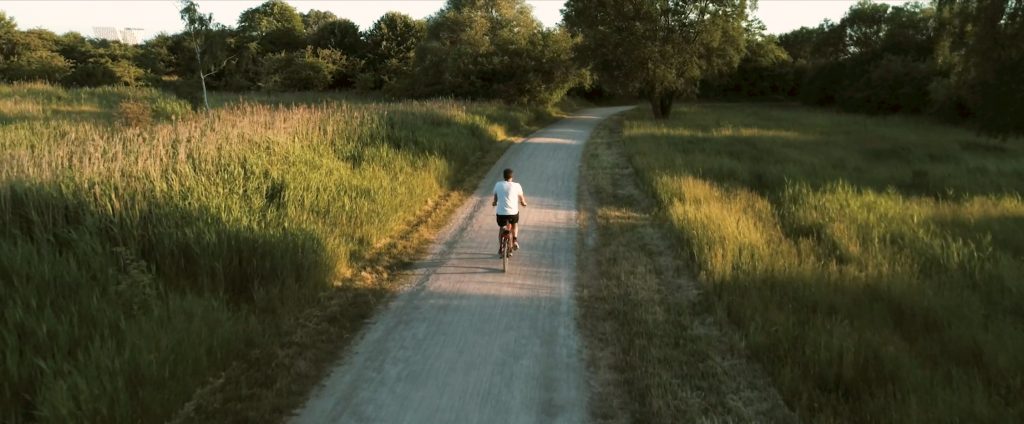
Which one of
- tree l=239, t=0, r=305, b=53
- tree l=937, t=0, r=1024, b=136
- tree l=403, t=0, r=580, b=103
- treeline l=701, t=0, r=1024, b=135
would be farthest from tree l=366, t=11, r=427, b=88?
tree l=937, t=0, r=1024, b=136

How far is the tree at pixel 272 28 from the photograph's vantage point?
6344 cm

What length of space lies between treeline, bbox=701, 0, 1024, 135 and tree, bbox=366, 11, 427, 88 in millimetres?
28645

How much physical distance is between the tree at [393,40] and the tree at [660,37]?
27.4 meters

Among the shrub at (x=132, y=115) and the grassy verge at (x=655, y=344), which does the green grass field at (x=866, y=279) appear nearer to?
the grassy verge at (x=655, y=344)

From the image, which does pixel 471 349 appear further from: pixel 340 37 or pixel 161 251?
pixel 340 37

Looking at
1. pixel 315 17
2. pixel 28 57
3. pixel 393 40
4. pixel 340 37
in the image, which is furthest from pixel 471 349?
pixel 315 17

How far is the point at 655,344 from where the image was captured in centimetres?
485

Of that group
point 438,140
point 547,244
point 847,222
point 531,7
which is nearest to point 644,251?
point 547,244

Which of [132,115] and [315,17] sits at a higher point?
[315,17]

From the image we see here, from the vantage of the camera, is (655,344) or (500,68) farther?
(500,68)

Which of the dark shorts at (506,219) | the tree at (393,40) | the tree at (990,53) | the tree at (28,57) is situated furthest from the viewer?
the tree at (393,40)

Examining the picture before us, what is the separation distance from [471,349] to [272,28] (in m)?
72.5

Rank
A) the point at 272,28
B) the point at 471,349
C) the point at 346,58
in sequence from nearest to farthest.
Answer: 1. the point at 471,349
2. the point at 346,58
3. the point at 272,28

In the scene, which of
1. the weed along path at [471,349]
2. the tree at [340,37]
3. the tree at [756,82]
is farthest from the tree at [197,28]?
the tree at [756,82]
